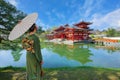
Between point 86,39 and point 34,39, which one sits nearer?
point 34,39

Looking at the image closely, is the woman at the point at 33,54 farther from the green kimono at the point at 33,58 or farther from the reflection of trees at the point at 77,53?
the reflection of trees at the point at 77,53

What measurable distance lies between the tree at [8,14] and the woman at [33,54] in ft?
9.48

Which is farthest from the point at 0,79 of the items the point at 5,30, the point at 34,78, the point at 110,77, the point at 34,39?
the point at 110,77

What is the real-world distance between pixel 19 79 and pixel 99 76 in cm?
208

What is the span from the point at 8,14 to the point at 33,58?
311 cm

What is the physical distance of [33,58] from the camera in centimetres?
307

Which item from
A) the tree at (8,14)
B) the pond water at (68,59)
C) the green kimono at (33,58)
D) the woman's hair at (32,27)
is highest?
the tree at (8,14)

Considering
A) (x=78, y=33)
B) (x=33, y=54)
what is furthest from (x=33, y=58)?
(x=78, y=33)

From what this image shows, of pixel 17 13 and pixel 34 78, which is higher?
pixel 17 13

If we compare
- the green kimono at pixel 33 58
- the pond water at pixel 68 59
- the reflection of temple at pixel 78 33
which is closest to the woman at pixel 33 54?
the green kimono at pixel 33 58

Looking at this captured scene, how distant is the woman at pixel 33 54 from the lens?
3.02 meters

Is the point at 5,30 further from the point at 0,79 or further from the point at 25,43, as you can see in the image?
the point at 25,43

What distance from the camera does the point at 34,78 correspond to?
3.19 m

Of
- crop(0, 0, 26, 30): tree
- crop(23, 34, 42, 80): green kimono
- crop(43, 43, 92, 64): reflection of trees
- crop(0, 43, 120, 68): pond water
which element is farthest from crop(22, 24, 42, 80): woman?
crop(43, 43, 92, 64): reflection of trees
